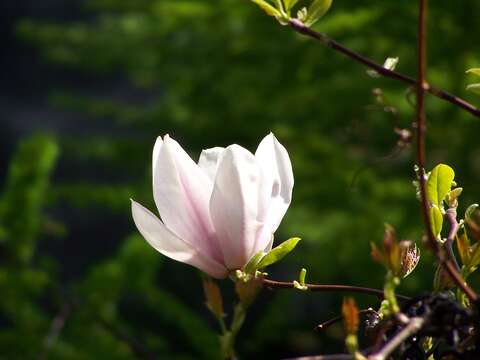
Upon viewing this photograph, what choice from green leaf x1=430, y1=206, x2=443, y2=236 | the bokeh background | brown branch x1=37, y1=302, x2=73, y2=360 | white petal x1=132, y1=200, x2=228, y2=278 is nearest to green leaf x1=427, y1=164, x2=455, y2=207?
green leaf x1=430, y1=206, x2=443, y2=236

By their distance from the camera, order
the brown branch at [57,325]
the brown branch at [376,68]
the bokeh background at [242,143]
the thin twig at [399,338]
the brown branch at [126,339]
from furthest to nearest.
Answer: the bokeh background at [242,143] → the brown branch at [57,325] → the brown branch at [126,339] → the brown branch at [376,68] → the thin twig at [399,338]

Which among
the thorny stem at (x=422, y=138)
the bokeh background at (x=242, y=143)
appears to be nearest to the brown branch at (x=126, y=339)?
the bokeh background at (x=242, y=143)

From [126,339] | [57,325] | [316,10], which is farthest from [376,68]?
[57,325]

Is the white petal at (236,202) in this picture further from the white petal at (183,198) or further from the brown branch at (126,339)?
the brown branch at (126,339)

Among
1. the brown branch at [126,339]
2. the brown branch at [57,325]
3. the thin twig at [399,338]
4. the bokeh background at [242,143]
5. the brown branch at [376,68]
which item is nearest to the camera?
the thin twig at [399,338]

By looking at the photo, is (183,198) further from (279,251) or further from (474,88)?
(474,88)
